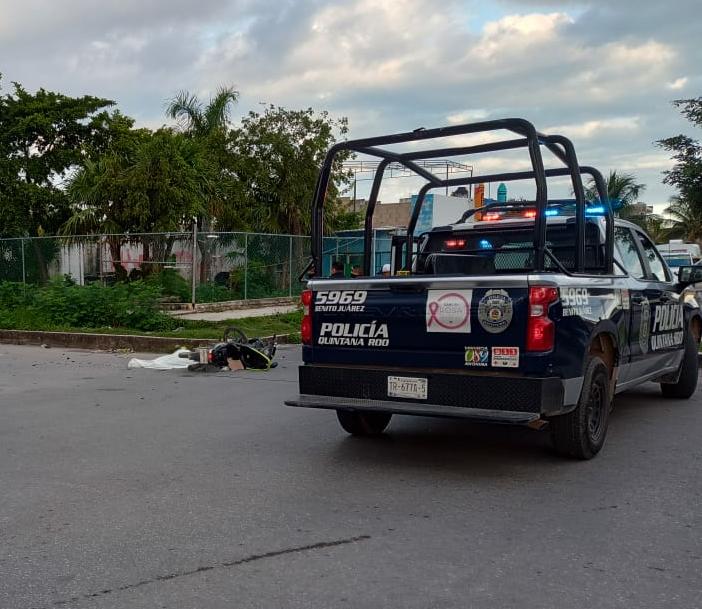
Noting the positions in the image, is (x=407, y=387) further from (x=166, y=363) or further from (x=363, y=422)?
(x=166, y=363)

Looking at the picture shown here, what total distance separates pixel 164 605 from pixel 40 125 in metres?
→ 29.2

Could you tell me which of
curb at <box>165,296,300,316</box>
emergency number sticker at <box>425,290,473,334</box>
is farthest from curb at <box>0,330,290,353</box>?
emergency number sticker at <box>425,290,473,334</box>

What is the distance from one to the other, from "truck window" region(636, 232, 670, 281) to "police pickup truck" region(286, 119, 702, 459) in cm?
40

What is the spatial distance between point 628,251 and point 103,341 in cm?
1069

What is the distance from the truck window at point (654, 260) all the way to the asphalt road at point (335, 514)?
140cm

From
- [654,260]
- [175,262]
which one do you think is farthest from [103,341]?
[654,260]

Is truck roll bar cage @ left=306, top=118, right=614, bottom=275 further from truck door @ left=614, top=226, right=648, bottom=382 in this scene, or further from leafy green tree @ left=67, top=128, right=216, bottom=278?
leafy green tree @ left=67, top=128, right=216, bottom=278

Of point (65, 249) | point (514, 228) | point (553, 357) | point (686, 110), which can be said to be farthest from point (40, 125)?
point (553, 357)

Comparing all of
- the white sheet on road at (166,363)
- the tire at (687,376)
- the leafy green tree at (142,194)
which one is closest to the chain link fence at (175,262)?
the leafy green tree at (142,194)

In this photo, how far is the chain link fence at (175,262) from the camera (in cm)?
1972

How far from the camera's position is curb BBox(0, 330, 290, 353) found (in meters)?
14.3

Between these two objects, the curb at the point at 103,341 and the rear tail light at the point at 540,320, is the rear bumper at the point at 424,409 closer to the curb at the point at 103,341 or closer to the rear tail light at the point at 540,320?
the rear tail light at the point at 540,320

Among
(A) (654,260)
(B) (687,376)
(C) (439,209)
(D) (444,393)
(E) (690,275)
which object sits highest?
(C) (439,209)

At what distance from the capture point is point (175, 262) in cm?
1970
